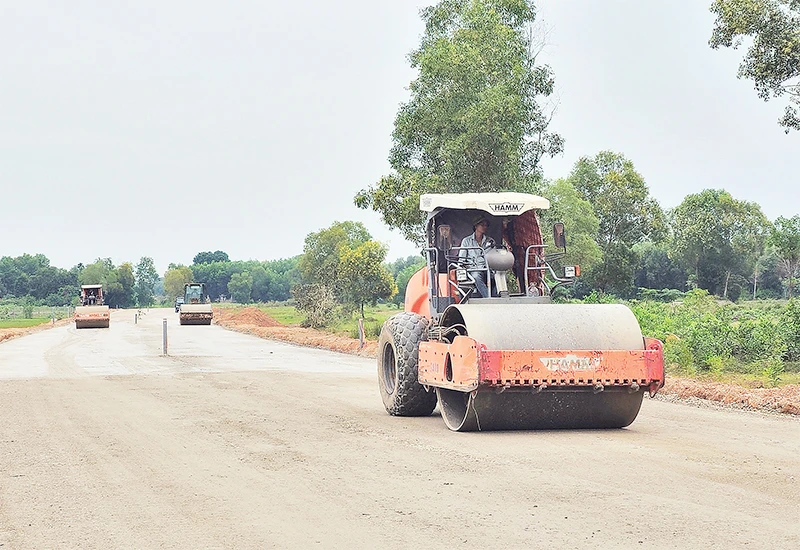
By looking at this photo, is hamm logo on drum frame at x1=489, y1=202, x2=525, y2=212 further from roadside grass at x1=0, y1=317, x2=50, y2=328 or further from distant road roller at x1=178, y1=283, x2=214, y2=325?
roadside grass at x1=0, y1=317, x2=50, y2=328

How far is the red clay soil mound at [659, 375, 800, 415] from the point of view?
1503 centimetres

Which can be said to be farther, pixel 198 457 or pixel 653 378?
pixel 653 378

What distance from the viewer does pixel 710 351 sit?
21641mm

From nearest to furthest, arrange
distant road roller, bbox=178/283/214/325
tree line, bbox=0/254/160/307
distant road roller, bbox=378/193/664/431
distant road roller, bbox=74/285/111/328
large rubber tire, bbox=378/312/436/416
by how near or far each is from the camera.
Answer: distant road roller, bbox=378/193/664/431
large rubber tire, bbox=378/312/436/416
distant road roller, bbox=74/285/111/328
distant road roller, bbox=178/283/214/325
tree line, bbox=0/254/160/307

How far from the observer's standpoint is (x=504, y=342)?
1143cm

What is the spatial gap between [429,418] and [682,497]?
237 inches

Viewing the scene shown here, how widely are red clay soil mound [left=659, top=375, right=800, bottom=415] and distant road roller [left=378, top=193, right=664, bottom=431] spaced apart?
3.93 meters

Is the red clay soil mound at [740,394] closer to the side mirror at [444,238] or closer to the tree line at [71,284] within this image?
the side mirror at [444,238]

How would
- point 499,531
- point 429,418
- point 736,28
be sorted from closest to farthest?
point 499,531
point 429,418
point 736,28

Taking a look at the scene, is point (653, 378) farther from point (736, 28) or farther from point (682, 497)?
point (736, 28)

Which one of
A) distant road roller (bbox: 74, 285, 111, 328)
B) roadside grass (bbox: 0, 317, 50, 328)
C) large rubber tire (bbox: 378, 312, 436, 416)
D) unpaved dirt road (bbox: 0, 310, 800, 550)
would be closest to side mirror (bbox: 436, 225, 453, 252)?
large rubber tire (bbox: 378, 312, 436, 416)

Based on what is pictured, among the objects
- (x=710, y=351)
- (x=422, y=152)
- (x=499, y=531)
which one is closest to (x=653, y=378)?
(x=499, y=531)

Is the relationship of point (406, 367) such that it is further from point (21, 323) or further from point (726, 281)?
point (726, 281)

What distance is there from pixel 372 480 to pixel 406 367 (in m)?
4.44
